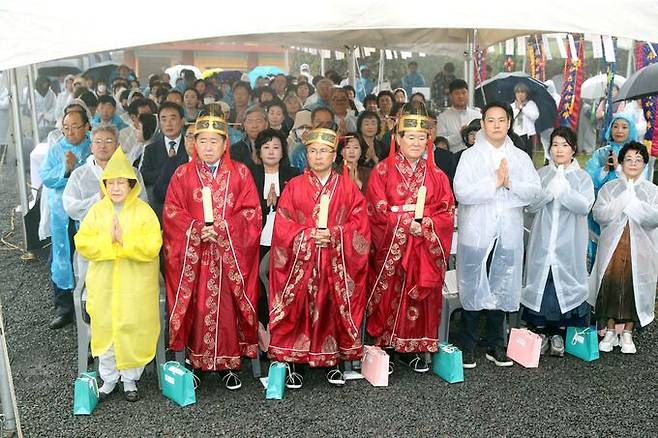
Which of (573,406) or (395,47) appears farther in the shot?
(395,47)

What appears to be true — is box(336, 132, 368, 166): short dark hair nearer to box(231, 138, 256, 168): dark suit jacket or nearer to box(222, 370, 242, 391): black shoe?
box(231, 138, 256, 168): dark suit jacket

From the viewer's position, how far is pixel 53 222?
19.2 ft

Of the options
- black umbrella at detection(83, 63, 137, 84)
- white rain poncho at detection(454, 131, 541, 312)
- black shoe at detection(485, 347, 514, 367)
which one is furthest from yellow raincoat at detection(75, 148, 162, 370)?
black umbrella at detection(83, 63, 137, 84)

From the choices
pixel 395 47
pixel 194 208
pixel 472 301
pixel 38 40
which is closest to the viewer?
pixel 38 40

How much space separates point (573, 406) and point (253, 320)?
2.12 meters

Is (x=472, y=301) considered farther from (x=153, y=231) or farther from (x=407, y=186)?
(x=153, y=231)

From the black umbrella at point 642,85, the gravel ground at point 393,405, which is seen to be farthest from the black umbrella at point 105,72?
the black umbrella at point 642,85

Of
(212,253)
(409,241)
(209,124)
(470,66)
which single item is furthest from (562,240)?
(470,66)

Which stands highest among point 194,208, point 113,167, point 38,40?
point 38,40

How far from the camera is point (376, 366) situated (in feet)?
15.8

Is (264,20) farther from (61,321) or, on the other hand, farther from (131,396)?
(61,321)

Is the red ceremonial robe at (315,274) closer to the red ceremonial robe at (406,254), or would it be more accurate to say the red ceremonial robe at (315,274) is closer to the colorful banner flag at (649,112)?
the red ceremonial robe at (406,254)

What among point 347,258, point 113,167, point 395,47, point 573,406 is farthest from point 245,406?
point 395,47

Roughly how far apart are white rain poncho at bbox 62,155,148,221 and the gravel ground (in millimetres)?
1124
